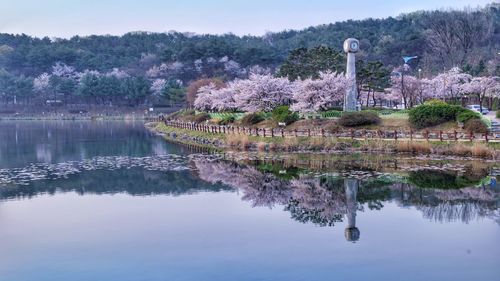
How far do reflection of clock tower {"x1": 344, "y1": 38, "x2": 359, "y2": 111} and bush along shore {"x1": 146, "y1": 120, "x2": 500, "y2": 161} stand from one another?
785 centimetres

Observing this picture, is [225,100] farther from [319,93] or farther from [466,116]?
[466,116]

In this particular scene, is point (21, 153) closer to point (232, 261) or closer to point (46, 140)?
point (46, 140)

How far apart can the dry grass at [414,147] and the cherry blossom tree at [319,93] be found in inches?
493

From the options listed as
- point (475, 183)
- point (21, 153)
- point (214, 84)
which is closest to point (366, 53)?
point (214, 84)

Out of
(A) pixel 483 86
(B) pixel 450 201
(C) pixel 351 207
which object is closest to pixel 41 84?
(A) pixel 483 86

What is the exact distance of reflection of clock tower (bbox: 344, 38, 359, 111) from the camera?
48250 mm

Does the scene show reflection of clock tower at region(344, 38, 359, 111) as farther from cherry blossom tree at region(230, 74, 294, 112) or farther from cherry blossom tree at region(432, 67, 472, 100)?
cherry blossom tree at region(432, 67, 472, 100)

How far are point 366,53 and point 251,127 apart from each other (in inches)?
2486

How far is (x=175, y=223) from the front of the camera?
20.3m

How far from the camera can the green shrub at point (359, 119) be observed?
140 feet

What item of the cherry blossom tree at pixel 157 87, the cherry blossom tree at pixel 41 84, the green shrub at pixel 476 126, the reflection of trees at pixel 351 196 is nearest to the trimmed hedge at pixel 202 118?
the green shrub at pixel 476 126

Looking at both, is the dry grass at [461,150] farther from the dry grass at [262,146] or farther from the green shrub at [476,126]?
the dry grass at [262,146]

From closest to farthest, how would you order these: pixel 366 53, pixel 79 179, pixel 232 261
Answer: pixel 232 261 < pixel 79 179 < pixel 366 53

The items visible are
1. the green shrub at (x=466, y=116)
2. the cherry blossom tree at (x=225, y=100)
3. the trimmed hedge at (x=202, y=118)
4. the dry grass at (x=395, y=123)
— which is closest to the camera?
the green shrub at (x=466, y=116)
